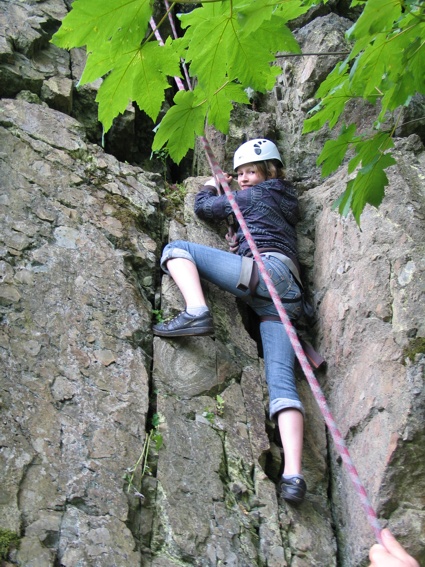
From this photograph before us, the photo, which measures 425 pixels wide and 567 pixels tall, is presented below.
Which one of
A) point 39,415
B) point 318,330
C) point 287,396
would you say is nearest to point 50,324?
point 39,415

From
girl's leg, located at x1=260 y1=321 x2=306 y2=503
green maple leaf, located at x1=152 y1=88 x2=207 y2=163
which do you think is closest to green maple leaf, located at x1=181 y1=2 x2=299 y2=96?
green maple leaf, located at x1=152 y1=88 x2=207 y2=163

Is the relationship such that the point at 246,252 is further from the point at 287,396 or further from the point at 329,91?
the point at 329,91

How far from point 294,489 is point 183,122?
6.25 ft

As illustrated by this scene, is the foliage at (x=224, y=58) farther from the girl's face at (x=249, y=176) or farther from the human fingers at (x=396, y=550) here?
the girl's face at (x=249, y=176)

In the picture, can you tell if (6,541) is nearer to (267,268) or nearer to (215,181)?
(267,268)

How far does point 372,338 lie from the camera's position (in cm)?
336

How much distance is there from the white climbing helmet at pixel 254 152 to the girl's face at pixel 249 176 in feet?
0.14

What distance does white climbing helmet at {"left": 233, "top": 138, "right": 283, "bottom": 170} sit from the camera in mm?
4504

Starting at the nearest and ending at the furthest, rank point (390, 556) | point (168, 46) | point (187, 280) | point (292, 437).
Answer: point (390, 556), point (168, 46), point (292, 437), point (187, 280)

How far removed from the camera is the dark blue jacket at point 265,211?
13.4 feet

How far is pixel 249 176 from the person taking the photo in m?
4.50

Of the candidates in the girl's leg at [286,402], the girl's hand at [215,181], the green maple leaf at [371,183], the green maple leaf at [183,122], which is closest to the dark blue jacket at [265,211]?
the girl's hand at [215,181]

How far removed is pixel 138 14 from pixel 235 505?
89.3 inches

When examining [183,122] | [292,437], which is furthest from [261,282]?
[183,122]
